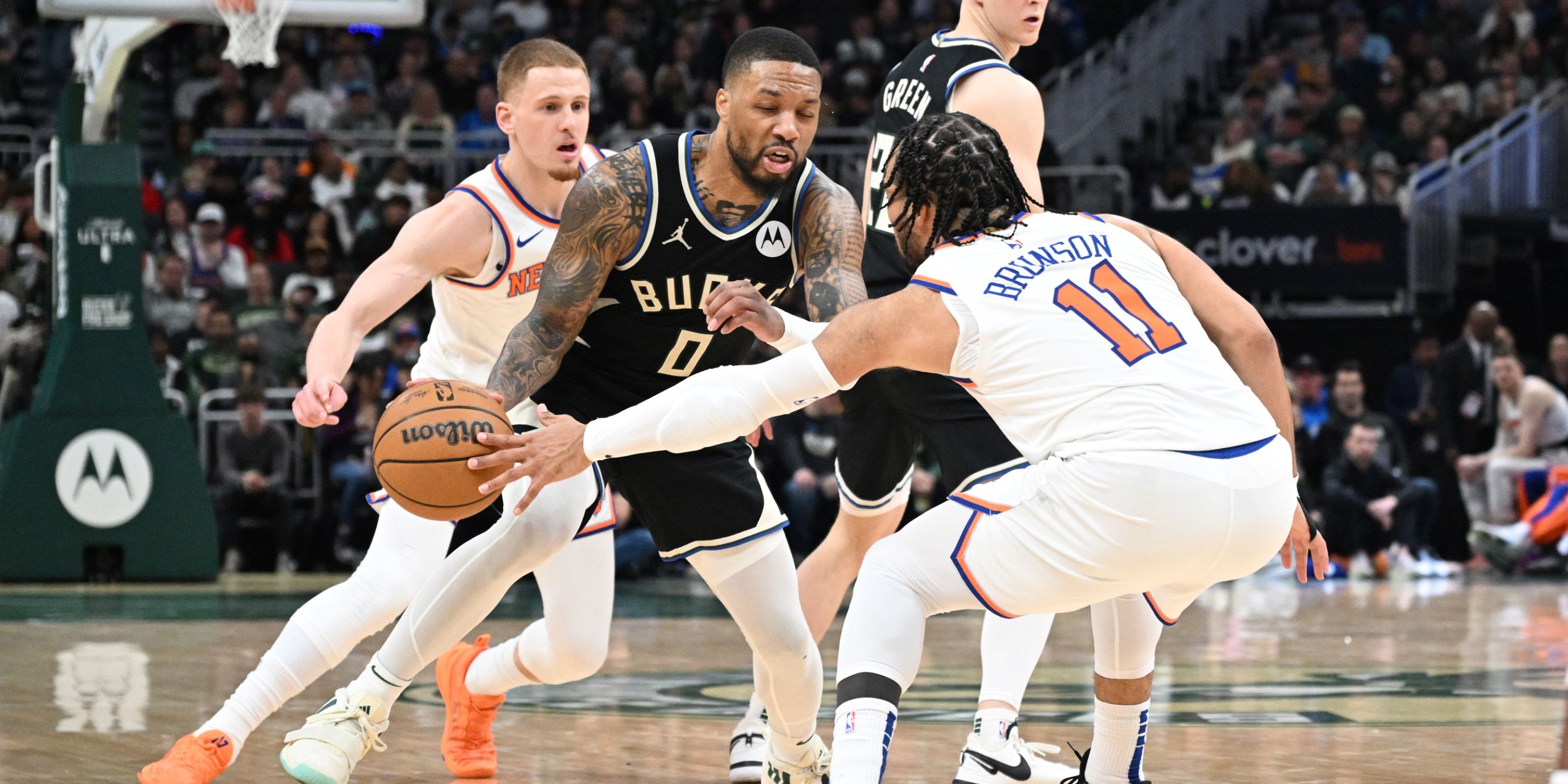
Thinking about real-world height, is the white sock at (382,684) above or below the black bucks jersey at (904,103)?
below

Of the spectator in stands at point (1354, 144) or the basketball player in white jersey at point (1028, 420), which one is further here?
the spectator in stands at point (1354, 144)

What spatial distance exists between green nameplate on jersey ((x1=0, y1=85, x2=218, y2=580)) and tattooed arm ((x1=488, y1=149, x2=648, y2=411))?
7.80 meters

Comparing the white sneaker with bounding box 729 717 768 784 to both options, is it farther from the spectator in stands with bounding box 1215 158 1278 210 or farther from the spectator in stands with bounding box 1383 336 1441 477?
the spectator in stands with bounding box 1215 158 1278 210

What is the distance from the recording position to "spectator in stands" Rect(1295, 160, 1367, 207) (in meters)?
17.1

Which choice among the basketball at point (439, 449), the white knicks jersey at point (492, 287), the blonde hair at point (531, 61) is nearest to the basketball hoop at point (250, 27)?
the blonde hair at point (531, 61)

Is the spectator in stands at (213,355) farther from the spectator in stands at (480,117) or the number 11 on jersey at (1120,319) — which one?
the number 11 on jersey at (1120,319)

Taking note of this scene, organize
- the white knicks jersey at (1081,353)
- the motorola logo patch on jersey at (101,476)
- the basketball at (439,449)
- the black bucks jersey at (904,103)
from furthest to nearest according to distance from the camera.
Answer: the motorola logo patch on jersey at (101,476)
the black bucks jersey at (904,103)
the basketball at (439,449)
the white knicks jersey at (1081,353)

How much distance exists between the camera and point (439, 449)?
435 cm

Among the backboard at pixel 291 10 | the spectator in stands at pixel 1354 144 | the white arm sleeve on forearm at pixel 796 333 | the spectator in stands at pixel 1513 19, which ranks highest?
the spectator in stands at pixel 1513 19

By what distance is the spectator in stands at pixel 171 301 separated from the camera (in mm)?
14148

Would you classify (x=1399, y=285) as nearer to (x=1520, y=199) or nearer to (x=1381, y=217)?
(x=1381, y=217)

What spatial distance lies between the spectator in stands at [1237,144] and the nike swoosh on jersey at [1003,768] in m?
14.3

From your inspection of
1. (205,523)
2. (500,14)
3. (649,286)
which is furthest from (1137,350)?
(500,14)

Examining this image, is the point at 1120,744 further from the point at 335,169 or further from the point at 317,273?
the point at 335,169
